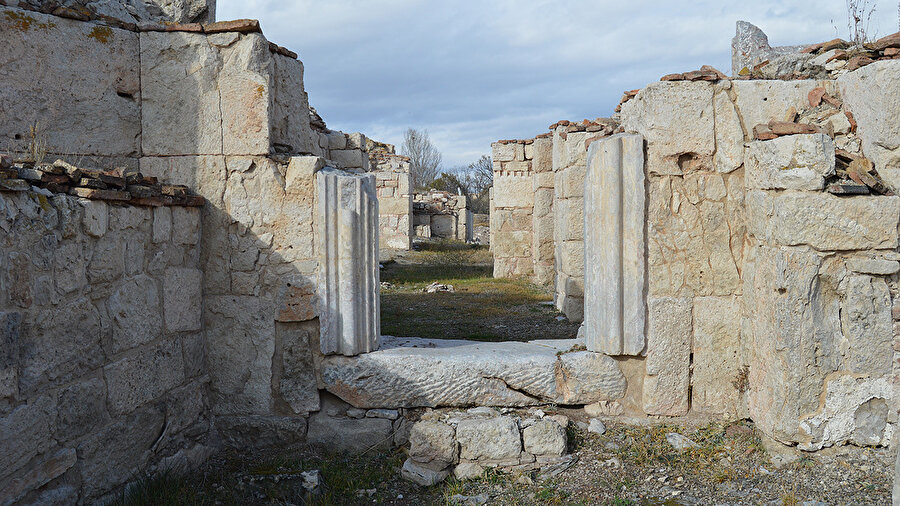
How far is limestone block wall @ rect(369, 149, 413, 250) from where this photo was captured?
1688 centimetres

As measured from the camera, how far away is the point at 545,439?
12.3 feet

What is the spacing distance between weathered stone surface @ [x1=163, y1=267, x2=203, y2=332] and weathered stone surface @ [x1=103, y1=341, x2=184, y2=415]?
0.46 feet

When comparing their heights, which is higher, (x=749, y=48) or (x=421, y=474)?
(x=749, y=48)

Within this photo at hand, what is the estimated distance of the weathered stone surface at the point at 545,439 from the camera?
3734 mm

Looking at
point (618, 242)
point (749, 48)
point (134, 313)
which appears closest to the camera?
point (134, 313)

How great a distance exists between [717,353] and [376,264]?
2247 millimetres

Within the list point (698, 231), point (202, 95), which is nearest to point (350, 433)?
point (202, 95)

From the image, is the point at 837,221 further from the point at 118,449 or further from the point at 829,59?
the point at 118,449

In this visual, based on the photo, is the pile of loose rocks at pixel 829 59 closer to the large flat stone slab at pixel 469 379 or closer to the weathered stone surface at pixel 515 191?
the large flat stone slab at pixel 469 379

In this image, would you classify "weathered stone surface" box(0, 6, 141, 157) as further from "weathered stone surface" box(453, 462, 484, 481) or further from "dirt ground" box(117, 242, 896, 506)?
"weathered stone surface" box(453, 462, 484, 481)

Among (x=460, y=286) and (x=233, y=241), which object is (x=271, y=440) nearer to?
(x=233, y=241)

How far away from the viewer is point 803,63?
14.0 ft

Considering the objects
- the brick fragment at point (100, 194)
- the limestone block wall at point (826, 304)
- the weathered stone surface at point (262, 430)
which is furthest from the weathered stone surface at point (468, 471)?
the brick fragment at point (100, 194)

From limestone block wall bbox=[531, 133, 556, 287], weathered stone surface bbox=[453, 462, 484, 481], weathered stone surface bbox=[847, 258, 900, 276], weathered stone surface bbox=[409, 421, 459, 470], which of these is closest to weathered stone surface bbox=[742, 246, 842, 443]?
weathered stone surface bbox=[847, 258, 900, 276]
